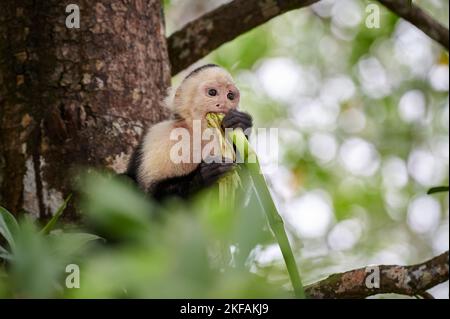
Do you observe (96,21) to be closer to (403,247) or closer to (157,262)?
(157,262)

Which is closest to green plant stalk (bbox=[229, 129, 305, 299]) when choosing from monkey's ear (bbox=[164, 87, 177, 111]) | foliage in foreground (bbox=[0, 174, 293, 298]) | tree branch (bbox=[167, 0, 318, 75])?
foliage in foreground (bbox=[0, 174, 293, 298])

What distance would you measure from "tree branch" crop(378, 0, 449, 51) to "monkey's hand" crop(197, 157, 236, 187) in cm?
101

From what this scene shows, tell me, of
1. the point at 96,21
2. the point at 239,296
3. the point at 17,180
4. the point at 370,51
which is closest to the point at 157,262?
the point at 239,296

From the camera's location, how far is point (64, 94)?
8.07 feet

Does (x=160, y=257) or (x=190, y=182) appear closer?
(x=160, y=257)

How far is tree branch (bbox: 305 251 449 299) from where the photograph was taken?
1810 mm

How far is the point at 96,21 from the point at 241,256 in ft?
5.34

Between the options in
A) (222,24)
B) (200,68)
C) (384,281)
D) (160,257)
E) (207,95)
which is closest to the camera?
(160,257)

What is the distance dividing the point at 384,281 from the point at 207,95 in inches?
38.4

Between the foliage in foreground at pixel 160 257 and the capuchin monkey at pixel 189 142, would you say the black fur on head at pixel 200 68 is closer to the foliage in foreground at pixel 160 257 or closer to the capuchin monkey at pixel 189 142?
the capuchin monkey at pixel 189 142

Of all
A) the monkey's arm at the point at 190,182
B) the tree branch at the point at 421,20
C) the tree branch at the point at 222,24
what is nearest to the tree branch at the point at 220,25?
the tree branch at the point at 222,24

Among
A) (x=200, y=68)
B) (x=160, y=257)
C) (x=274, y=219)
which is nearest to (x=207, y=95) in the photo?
(x=200, y=68)

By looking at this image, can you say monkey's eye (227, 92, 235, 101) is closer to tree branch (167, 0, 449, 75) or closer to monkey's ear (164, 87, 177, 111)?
monkey's ear (164, 87, 177, 111)

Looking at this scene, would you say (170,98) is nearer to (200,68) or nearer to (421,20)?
(200,68)
